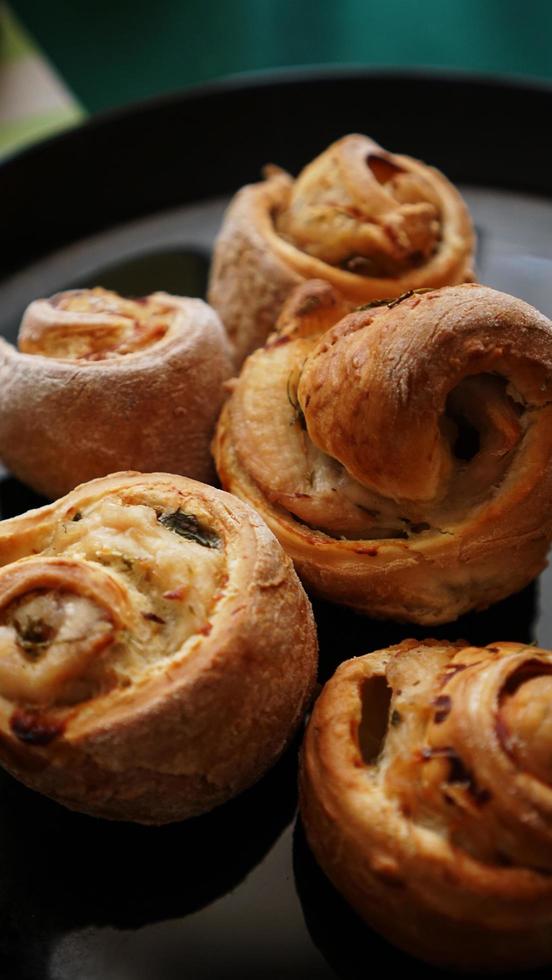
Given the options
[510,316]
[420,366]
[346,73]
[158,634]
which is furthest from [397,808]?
[346,73]

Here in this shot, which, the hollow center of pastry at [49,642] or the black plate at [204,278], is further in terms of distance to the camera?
the black plate at [204,278]

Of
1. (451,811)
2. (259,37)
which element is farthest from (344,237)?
(259,37)

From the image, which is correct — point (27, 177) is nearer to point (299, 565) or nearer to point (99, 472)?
point (99, 472)

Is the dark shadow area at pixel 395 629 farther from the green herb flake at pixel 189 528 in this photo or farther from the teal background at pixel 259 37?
the teal background at pixel 259 37

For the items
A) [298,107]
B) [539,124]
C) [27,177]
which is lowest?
[539,124]

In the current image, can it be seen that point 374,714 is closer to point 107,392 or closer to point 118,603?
point 118,603

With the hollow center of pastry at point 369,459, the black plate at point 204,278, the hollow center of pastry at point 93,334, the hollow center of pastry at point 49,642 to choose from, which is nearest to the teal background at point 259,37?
the black plate at point 204,278

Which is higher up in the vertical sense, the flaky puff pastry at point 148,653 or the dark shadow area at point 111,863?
the flaky puff pastry at point 148,653

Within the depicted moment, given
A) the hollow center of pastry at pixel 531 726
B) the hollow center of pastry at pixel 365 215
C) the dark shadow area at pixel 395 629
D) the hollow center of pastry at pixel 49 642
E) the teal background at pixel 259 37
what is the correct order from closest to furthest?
the hollow center of pastry at pixel 531 726 < the hollow center of pastry at pixel 49 642 < the dark shadow area at pixel 395 629 < the hollow center of pastry at pixel 365 215 < the teal background at pixel 259 37
